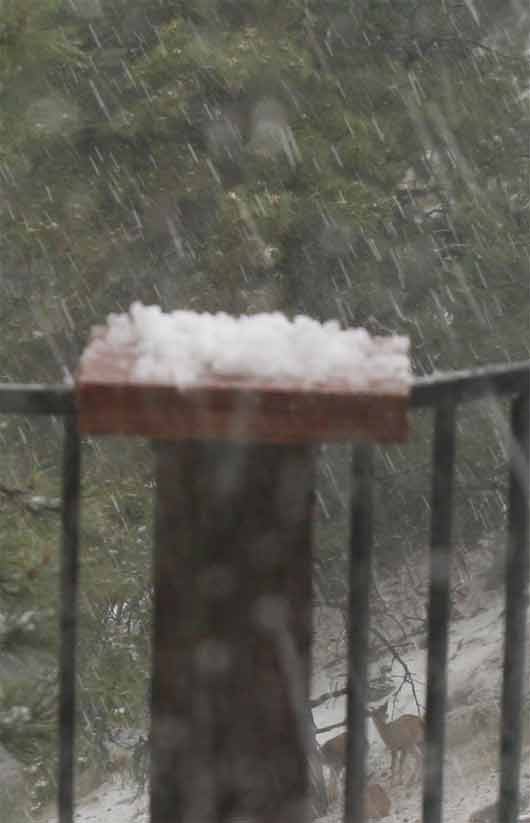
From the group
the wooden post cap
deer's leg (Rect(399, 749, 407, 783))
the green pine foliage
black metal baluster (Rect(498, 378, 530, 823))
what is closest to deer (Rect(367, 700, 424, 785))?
deer's leg (Rect(399, 749, 407, 783))

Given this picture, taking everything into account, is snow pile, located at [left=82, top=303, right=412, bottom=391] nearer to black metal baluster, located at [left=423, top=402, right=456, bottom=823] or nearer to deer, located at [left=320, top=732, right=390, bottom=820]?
black metal baluster, located at [left=423, top=402, right=456, bottom=823]

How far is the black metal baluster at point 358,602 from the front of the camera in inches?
60.9

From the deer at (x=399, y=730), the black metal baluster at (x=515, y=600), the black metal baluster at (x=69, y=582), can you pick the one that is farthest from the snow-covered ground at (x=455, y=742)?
the black metal baluster at (x=69, y=582)

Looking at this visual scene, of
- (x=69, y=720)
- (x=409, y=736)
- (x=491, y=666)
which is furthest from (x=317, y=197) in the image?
(x=69, y=720)

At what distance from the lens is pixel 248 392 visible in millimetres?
1306

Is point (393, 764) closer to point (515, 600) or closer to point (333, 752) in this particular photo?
point (333, 752)

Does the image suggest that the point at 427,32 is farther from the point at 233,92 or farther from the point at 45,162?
the point at 45,162

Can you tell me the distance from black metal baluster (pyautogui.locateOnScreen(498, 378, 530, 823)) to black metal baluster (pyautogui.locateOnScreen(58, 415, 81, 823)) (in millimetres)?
508

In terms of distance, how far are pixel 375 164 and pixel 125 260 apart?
2.09 m

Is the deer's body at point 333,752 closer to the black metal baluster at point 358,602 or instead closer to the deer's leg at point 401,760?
the deer's leg at point 401,760

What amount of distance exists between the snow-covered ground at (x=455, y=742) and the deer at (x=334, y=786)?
0.65 meters

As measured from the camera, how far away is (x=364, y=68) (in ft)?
37.1

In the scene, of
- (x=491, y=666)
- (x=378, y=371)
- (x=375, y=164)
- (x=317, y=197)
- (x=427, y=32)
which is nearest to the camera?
(x=378, y=371)

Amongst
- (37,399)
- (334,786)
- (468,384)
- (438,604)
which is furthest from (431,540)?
(334,786)
